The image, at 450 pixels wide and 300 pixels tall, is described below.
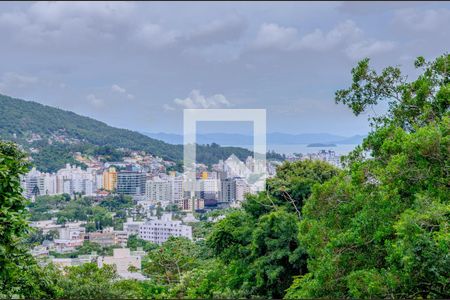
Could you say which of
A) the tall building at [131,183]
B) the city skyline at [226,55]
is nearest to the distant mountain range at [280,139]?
the city skyline at [226,55]

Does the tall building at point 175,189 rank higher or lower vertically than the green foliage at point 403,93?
lower

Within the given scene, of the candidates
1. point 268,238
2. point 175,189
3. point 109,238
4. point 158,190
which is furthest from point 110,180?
point 268,238

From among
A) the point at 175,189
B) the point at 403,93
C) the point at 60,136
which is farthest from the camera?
the point at 60,136

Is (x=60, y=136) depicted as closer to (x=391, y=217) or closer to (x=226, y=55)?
(x=226, y=55)

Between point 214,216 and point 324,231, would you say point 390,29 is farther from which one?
point 214,216

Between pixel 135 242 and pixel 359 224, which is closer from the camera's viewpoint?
pixel 359 224

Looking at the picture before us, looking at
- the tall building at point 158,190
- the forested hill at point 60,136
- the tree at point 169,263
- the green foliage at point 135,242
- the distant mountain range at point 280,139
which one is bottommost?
the green foliage at point 135,242

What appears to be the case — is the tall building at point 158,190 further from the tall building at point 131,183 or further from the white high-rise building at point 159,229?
the white high-rise building at point 159,229
